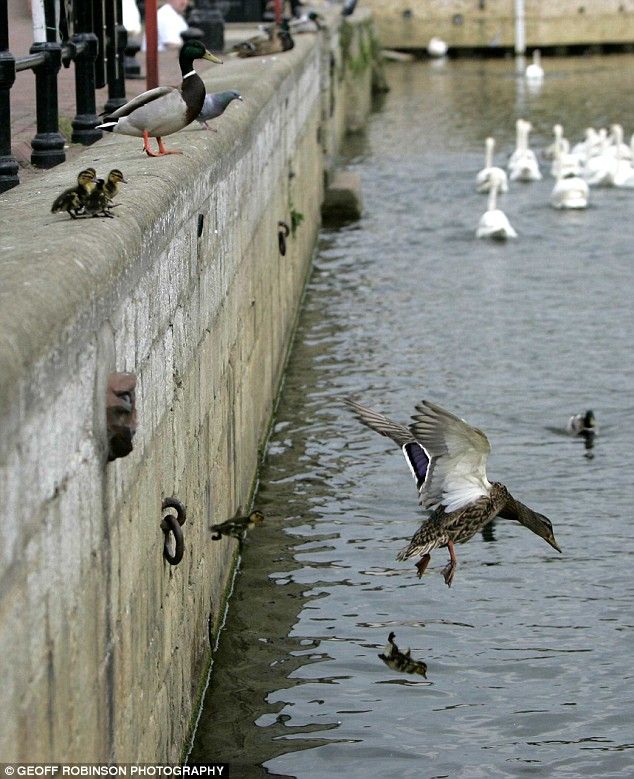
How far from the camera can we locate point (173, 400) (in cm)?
628

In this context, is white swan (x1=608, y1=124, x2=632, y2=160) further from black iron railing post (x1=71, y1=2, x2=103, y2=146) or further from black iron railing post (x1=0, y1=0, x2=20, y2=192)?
black iron railing post (x1=0, y1=0, x2=20, y2=192)

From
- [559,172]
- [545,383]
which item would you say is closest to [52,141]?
[545,383]

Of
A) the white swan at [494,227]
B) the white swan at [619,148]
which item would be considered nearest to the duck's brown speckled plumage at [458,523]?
the white swan at [494,227]

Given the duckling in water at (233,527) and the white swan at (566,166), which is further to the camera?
the white swan at (566,166)

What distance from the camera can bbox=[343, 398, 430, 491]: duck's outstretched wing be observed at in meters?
6.99

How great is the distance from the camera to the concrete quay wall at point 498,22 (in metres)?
48.6

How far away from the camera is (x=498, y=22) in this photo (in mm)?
49031

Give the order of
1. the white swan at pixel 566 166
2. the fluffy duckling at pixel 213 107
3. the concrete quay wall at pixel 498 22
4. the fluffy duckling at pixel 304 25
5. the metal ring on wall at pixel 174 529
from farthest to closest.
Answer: the concrete quay wall at pixel 498 22 < the white swan at pixel 566 166 < the fluffy duckling at pixel 304 25 < the fluffy duckling at pixel 213 107 < the metal ring on wall at pixel 174 529

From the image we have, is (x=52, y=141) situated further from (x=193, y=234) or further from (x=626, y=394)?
(x=626, y=394)

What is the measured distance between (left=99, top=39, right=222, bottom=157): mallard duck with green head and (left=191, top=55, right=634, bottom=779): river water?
240cm

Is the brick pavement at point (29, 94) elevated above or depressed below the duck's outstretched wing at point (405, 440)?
above

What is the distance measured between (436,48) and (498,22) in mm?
2274

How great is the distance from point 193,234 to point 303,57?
10.6m

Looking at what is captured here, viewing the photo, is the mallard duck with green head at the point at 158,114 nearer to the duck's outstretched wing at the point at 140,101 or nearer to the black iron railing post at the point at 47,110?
the duck's outstretched wing at the point at 140,101
